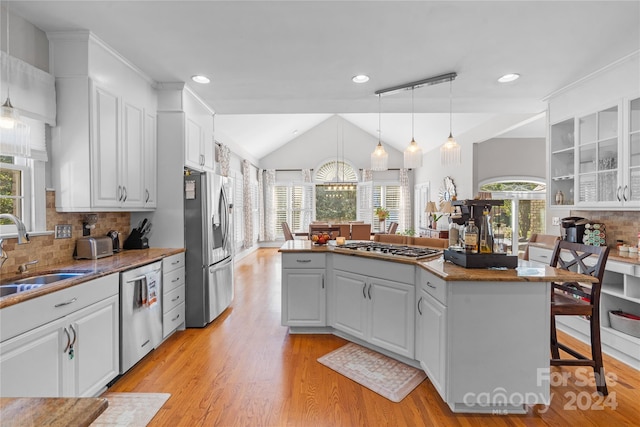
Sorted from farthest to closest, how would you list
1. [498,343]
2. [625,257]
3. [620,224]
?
[620,224] → [625,257] → [498,343]

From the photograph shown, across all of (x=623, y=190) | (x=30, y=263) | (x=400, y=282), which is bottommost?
(x=400, y=282)

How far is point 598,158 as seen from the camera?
10.8 ft

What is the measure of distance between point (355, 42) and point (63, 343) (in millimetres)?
2897

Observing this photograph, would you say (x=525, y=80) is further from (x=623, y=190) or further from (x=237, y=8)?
(x=237, y=8)

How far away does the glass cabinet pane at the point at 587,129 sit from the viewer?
11.1ft

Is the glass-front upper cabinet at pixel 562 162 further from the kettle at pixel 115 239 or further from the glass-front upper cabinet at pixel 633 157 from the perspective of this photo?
the kettle at pixel 115 239

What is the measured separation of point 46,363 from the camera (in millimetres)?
1791

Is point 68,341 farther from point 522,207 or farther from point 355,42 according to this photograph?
point 522,207

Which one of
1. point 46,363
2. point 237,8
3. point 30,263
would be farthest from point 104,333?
point 237,8

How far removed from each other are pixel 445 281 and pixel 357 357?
120cm

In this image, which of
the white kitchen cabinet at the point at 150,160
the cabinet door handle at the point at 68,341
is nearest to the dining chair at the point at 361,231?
the white kitchen cabinet at the point at 150,160

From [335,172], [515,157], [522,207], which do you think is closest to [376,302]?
[522,207]

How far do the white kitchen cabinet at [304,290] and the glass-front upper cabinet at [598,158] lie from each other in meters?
2.86

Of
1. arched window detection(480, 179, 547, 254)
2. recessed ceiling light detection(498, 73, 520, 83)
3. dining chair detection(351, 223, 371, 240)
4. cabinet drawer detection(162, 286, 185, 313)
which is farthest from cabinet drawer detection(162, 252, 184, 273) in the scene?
arched window detection(480, 179, 547, 254)
